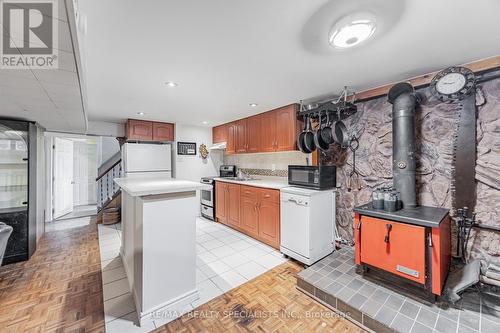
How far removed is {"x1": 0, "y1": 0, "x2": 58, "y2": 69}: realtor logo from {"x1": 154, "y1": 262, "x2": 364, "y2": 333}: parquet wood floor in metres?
1.98

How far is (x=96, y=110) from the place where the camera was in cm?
344

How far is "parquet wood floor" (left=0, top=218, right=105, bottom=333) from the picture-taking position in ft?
5.41

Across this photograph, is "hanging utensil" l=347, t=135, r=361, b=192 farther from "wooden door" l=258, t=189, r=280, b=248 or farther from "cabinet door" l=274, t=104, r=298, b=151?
"wooden door" l=258, t=189, r=280, b=248

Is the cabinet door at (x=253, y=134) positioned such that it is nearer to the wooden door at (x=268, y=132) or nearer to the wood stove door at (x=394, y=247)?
the wooden door at (x=268, y=132)

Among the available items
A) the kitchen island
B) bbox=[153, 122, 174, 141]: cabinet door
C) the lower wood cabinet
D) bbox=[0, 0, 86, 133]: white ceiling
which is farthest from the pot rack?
bbox=[153, 122, 174, 141]: cabinet door

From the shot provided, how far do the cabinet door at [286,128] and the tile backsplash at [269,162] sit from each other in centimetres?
36

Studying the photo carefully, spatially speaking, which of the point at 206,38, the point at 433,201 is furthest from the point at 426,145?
the point at 206,38

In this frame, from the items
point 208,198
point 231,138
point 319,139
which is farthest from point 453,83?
point 208,198

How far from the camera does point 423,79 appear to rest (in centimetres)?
212

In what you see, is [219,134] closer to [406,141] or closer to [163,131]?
[163,131]

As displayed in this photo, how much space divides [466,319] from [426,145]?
1.57m

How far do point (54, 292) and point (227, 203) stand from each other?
8.31 feet

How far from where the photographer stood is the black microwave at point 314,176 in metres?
2.63

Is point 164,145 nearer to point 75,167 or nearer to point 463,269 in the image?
point 75,167
